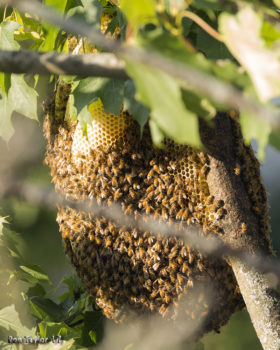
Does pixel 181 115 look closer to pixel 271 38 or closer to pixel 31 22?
pixel 271 38

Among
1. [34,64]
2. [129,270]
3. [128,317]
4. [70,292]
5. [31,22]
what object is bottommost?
[70,292]

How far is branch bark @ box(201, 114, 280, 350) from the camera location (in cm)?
154

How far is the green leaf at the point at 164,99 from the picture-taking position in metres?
0.67

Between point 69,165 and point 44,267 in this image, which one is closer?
point 69,165

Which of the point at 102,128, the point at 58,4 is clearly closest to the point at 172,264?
the point at 102,128

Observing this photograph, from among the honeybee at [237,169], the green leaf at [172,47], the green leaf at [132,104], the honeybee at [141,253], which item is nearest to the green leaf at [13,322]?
the honeybee at [141,253]

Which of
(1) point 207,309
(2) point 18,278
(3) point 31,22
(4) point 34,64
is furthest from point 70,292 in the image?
(4) point 34,64

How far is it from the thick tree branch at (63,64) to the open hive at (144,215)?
935mm

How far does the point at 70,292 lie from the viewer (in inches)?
101

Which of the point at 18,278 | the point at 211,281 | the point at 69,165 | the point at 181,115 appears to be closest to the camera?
the point at 181,115

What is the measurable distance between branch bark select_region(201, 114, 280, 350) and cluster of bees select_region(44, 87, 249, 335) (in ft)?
0.15

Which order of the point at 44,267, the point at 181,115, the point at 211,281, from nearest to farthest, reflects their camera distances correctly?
the point at 181,115, the point at 211,281, the point at 44,267

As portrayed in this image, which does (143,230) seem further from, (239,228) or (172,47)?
(172,47)

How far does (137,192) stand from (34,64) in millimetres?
1008
